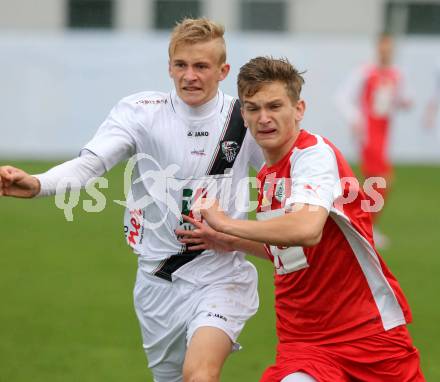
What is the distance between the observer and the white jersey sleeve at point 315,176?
435 cm

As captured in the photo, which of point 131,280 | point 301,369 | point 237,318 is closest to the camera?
point 301,369

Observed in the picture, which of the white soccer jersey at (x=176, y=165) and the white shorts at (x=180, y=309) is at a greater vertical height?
the white soccer jersey at (x=176, y=165)

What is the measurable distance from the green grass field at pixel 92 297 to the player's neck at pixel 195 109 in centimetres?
223

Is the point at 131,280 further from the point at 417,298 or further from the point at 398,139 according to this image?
the point at 398,139

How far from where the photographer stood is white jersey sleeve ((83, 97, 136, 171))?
5180 millimetres

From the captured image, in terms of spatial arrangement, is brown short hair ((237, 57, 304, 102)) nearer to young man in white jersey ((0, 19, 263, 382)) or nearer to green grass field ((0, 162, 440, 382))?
young man in white jersey ((0, 19, 263, 382))

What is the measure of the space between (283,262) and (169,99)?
1.26m

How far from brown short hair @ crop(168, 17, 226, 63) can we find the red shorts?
1.64m

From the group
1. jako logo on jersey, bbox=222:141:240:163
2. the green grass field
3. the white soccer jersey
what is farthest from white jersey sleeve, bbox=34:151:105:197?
the green grass field

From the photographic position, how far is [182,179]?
5383mm

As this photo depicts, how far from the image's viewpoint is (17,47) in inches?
787

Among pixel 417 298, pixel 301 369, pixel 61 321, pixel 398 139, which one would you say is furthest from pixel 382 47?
pixel 301 369

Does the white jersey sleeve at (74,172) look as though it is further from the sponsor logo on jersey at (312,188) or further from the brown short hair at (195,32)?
the sponsor logo on jersey at (312,188)

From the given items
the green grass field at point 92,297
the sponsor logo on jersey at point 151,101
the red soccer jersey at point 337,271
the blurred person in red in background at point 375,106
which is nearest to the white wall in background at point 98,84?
the green grass field at point 92,297
